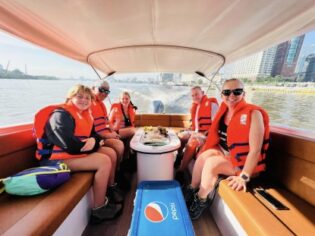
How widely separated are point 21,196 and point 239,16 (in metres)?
2.15

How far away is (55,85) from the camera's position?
261 inches

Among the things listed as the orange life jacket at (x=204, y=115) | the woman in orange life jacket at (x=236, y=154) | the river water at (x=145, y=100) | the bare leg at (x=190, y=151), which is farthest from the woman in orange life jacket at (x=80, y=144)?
the orange life jacket at (x=204, y=115)

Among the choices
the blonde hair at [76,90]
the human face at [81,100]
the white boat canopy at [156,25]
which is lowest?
the human face at [81,100]

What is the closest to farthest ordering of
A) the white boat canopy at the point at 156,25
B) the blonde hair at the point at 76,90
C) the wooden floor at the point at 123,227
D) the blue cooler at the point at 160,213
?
1. the blue cooler at the point at 160,213
2. the white boat canopy at the point at 156,25
3. the wooden floor at the point at 123,227
4. the blonde hair at the point at 76,90

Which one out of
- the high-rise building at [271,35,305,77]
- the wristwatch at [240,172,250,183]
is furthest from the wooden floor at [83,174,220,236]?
the high-rise building at [271,35,305,77]

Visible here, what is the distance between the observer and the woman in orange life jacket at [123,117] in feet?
9.75

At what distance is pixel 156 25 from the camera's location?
1757 mm

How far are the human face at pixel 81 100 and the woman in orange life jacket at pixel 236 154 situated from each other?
1.27 m

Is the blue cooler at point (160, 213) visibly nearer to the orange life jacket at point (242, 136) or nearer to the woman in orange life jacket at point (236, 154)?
the woman in orange life jacket at point (236, 154)

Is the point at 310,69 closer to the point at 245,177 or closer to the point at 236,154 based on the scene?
the point at 236,154

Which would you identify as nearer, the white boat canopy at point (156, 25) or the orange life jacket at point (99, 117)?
the white boat canopy at point (156, 25)

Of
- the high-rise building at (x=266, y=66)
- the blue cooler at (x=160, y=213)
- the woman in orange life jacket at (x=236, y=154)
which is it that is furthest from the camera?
the high-rise building at (x=266, y=66)

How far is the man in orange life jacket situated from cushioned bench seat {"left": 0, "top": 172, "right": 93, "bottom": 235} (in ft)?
4.74

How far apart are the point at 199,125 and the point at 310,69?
1.69 metres
